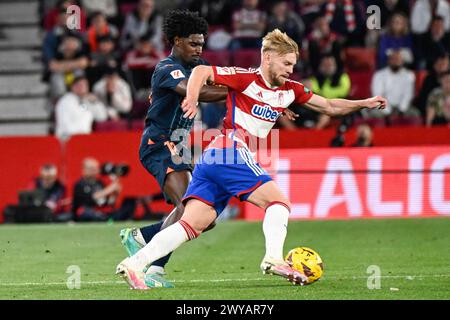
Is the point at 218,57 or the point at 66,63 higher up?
the point at 218,57

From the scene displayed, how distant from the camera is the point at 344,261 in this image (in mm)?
11078

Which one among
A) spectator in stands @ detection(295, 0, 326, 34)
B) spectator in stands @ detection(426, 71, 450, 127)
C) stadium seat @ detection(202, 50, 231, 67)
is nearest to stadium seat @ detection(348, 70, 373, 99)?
spectator in stands @ detection(426, 71, 450, 127)

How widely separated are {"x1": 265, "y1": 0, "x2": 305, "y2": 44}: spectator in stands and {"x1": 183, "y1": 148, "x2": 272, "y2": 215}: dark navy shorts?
11157 millimetres

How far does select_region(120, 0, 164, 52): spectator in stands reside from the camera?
20703 mm

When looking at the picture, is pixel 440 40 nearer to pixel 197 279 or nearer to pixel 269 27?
pixel 269 27

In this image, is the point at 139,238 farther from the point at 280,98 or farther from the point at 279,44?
the point at 279,44

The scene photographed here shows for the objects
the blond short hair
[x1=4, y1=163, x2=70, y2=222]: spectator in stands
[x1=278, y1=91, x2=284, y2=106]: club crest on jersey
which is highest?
the blond short hair

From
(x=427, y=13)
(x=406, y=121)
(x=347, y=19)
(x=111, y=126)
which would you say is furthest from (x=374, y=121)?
(x=111, y=126)

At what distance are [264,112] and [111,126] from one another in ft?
35.2

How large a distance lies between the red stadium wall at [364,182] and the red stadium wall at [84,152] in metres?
0.59

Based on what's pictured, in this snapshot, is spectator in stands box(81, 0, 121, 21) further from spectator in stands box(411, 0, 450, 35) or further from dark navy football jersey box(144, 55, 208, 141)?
dark navy football jersey box(144, 55, 208, 141)

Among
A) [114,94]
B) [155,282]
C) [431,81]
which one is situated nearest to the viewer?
[155,282]

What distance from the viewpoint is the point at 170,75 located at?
9320mm

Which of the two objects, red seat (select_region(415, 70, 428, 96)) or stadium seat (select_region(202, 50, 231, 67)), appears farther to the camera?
stadium seat (select_region(202, 50, 231, 67))
